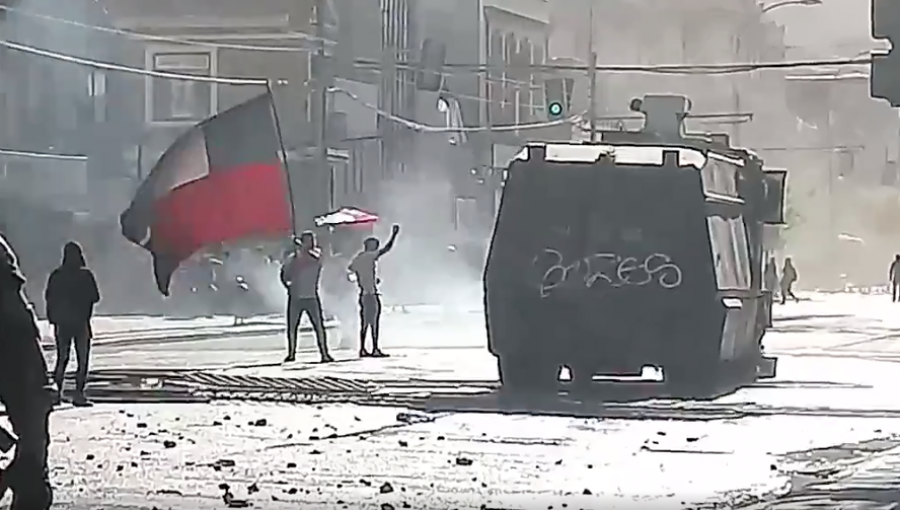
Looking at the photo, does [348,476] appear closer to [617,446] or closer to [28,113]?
[617,446]

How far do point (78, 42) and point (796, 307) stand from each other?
191cm

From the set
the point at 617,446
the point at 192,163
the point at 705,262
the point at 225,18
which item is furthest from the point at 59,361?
the point at 705,262

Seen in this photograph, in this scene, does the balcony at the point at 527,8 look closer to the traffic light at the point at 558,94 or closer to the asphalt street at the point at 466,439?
the traffic light at the point at 558,94

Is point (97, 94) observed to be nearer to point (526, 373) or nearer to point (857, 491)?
point (526, 373)

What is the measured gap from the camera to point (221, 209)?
3.33 metres

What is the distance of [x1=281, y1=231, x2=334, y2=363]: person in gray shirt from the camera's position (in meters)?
3.27

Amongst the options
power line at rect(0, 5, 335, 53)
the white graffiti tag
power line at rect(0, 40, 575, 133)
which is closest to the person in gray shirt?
power line at rect(0, 40, 575, 133)

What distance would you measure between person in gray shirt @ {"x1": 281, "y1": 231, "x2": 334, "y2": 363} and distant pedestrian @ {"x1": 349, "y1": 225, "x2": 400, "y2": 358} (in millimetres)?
96

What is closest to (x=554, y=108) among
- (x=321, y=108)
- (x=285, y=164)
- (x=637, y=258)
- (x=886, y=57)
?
(x=637, y=258)

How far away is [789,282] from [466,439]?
2.89 ft

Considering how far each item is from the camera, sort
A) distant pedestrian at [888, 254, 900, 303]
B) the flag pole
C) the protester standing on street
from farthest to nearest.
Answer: the flag pole < the protester standing on street < distant pedestrian at [888, 254, 900, 303]

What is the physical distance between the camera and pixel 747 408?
3207 millimetres

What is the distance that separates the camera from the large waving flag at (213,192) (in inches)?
129

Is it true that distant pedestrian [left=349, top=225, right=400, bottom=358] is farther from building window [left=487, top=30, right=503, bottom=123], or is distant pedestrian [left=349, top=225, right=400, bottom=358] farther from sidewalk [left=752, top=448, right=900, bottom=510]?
sidewalk [left=752, top=448, right=900, bottom=510]
